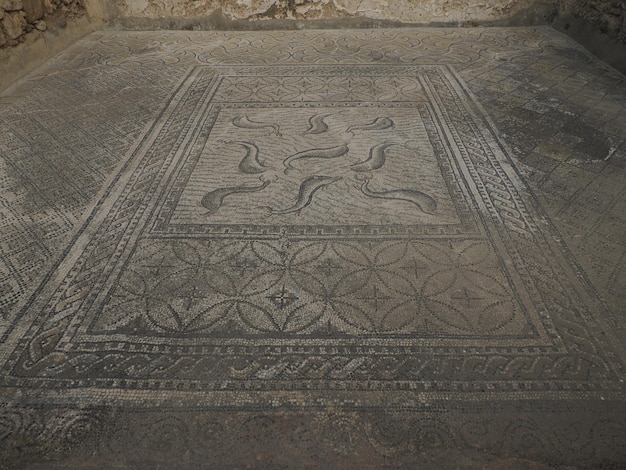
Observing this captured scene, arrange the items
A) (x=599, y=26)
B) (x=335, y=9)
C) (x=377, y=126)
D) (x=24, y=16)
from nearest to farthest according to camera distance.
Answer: (x=377, y=126) → (x=24, y=16) → (x=599, y=26) → (x=335, y=9)

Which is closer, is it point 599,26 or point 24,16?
point 24,16

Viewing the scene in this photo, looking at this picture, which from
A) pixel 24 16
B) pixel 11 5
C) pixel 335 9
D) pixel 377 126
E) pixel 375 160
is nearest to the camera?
pixel 375 160

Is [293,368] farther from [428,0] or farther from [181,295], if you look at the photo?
[428,0]

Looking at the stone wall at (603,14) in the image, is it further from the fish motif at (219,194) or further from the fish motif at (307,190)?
the fish motif at (219,194)

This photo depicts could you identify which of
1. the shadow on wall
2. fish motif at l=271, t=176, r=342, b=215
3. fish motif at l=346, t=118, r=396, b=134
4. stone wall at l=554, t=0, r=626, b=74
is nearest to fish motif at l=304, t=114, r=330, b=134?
fish motif at l=346, t=118, r=396, b=134

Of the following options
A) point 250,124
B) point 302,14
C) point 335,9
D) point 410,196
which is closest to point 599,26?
point 335,9

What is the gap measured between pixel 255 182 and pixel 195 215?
32cm

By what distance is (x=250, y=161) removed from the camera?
2.09 metres

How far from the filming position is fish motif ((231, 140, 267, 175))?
2027mm

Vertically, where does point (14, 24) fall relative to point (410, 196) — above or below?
above

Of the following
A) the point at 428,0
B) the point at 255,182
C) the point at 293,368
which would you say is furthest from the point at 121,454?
the point at 428,0

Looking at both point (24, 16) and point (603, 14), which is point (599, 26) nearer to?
point (603, 14)

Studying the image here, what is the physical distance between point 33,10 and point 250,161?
2.30 meters

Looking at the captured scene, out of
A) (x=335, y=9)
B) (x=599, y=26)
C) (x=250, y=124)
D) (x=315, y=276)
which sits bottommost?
(x=315, y=276)
